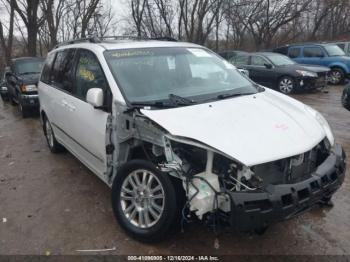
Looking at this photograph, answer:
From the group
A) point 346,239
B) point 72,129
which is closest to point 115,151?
point 72,129

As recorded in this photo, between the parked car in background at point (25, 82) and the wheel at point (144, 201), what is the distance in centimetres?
726

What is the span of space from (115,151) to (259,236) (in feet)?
5.27

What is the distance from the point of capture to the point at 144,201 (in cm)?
310

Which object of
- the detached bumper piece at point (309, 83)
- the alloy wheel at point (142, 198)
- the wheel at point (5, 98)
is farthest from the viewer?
the wheel at point (5, 98)

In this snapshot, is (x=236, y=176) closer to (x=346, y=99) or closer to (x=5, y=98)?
(x=346, y=99)

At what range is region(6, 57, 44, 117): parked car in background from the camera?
954 centimetres

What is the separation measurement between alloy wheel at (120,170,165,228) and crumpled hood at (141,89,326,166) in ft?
1.77

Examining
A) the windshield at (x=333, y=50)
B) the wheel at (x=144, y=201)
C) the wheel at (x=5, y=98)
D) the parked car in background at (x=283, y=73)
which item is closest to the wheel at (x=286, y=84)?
the parked car in background at (x=283, y=73)

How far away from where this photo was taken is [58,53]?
523 cm

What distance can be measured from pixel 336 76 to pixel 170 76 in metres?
12.3

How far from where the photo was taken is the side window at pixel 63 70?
14.8 feet

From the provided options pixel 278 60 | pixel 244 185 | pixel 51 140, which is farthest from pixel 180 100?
pixel 278 60

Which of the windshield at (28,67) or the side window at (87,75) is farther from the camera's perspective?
the windshield at (28,67)

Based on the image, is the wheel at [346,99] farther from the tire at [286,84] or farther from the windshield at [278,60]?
the windshield at [278,60]
